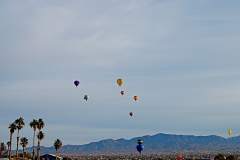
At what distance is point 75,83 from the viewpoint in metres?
84.4

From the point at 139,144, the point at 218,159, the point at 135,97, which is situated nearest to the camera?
the point at 139,144

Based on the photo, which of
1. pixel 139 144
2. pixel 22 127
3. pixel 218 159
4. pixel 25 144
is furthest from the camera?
pixel 25 144

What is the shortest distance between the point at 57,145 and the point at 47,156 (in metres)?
10.4

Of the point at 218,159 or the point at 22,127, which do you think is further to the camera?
the point at 22,127

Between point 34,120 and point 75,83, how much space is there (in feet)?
172

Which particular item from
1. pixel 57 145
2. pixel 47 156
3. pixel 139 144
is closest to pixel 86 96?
pixel 139 144

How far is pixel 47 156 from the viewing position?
15600cm

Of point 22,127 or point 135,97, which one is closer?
point 135,97

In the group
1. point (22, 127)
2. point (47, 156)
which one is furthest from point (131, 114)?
point (47, 156)

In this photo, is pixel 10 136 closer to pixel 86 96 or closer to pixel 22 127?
pixel 22 127

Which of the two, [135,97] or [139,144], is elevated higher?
[135,97]

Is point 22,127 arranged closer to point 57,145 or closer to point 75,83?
point 57,145

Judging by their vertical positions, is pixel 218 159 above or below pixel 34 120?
below

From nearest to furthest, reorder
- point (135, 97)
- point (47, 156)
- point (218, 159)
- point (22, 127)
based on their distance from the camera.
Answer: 1. point (135, 97)
2. point (218, 159)
3. point (22, 127)
4. point (47, 156)
